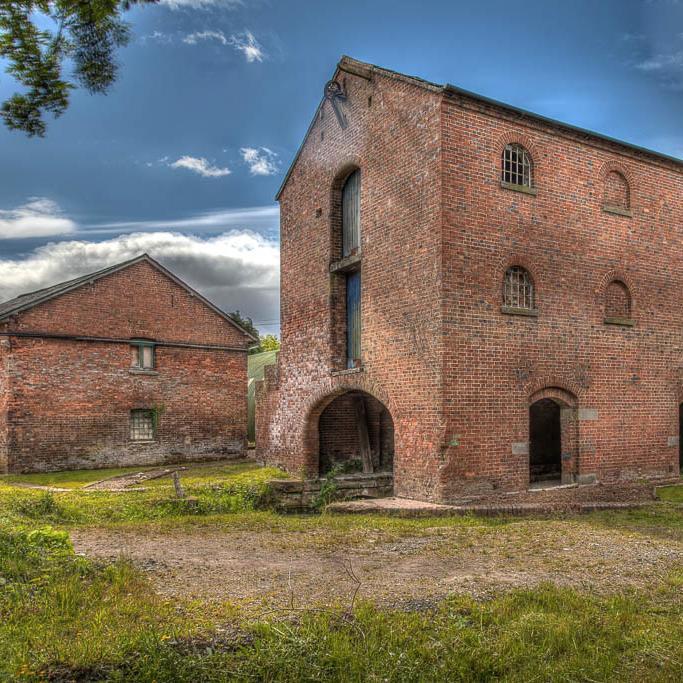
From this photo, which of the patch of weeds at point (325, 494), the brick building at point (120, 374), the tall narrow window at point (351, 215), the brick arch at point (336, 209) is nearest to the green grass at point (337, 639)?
the patch of weeds at point (325, 494)

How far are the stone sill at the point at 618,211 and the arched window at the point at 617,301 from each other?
4.94ft

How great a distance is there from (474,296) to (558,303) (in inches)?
86.9

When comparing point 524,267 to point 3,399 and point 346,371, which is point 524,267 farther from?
point 3,399

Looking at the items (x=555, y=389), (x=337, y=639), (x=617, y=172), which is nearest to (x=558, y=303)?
(x=555, y=389)

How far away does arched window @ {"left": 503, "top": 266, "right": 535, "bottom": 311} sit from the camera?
1302 cm

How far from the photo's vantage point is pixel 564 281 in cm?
1362

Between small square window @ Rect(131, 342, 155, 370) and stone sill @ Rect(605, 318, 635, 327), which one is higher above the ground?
stone sill @ Rect(605, 318, 635, 327)

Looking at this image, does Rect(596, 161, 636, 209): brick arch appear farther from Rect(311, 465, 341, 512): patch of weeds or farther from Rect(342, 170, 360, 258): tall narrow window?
Rect(311, 465, 341, 512): patch of weeds

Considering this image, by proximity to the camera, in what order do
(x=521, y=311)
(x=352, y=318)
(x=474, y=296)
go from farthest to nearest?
(x=352, y=318), (x=521, y=311), (x=474, y=296)

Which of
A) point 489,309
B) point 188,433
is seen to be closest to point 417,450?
point 489,309

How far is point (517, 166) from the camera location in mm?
13312

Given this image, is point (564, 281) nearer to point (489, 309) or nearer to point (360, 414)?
point (489, 309)

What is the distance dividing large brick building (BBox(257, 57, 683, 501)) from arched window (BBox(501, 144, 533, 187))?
0.14 feet

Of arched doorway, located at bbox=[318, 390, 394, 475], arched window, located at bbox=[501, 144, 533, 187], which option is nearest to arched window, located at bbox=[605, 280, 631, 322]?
arched window, located at bbox=[501, 144, 533, 187]
